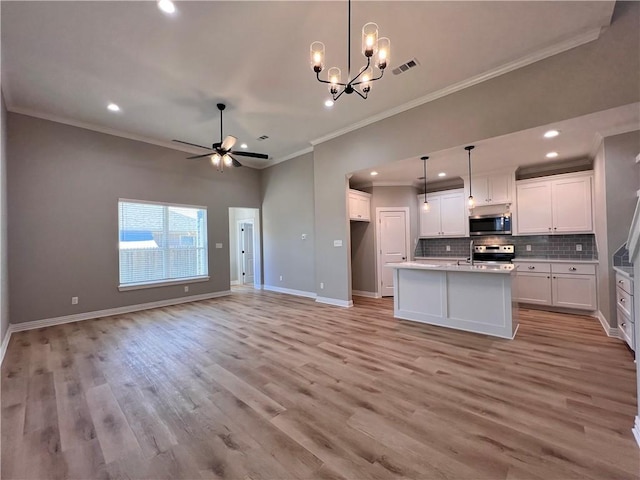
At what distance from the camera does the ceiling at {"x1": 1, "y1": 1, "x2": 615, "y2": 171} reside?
8.61ft

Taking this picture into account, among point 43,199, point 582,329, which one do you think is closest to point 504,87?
point 582,329

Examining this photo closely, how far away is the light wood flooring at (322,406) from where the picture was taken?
1.61 m

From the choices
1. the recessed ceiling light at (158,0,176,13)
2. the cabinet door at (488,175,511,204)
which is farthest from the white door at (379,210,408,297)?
the recessed ceiling light at (158,0,176,13)

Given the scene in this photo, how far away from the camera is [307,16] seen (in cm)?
268

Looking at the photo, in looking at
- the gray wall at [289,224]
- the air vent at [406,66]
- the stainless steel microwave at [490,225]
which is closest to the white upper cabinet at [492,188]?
the stainless steel microwave at [490,225]

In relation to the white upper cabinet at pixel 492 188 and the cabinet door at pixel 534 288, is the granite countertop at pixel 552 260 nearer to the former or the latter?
the cabinet door at pixel 534 288

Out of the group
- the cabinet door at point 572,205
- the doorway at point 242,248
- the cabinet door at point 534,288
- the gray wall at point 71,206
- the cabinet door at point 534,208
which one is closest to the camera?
the gray wall at point 71,206

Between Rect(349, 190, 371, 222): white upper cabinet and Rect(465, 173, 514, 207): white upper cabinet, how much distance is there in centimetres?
233

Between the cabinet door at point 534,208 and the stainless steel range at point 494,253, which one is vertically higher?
the cabinet door at point 534,208

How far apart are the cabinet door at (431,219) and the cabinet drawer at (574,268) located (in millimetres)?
2234

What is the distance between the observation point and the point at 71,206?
16.1ft

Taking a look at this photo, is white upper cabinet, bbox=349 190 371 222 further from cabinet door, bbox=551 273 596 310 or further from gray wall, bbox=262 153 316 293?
cabinet door, bbox=551 273 596 310

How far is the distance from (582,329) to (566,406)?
2609mm

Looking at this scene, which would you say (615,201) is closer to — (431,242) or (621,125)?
(621,125)
